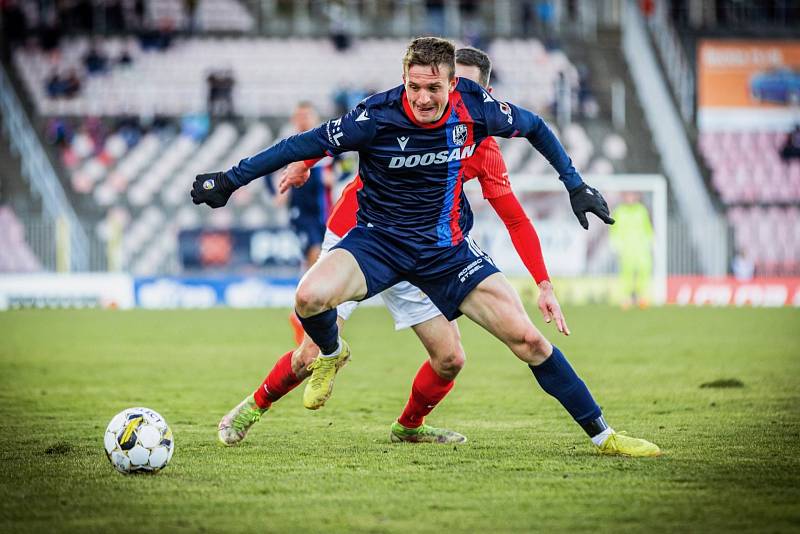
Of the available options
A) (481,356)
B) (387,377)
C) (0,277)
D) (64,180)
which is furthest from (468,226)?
(64,180)

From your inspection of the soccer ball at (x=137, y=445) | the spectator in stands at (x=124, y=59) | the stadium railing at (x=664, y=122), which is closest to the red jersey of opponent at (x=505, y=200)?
the soccer ball at (x=137, y=445)

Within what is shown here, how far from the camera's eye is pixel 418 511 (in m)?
5.14

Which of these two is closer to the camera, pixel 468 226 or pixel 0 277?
pixel 468 226

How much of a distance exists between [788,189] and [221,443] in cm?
2768

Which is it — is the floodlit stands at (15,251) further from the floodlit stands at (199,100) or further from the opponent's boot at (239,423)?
the opponent's boot at (239,423)

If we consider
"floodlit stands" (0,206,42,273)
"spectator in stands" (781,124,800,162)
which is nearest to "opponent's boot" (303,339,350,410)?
"floodlit stands" (0,206,42,273)

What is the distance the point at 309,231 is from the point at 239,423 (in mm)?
6033

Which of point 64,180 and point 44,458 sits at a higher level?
point 44,458

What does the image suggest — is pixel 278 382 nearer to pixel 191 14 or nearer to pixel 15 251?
pixel 15 251

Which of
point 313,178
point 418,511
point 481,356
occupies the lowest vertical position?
point 481,356

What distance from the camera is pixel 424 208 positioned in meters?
6.77

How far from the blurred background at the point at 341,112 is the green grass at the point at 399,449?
9947 mm

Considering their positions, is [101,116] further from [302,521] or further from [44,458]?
[302,521]

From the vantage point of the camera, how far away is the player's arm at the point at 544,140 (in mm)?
6645
